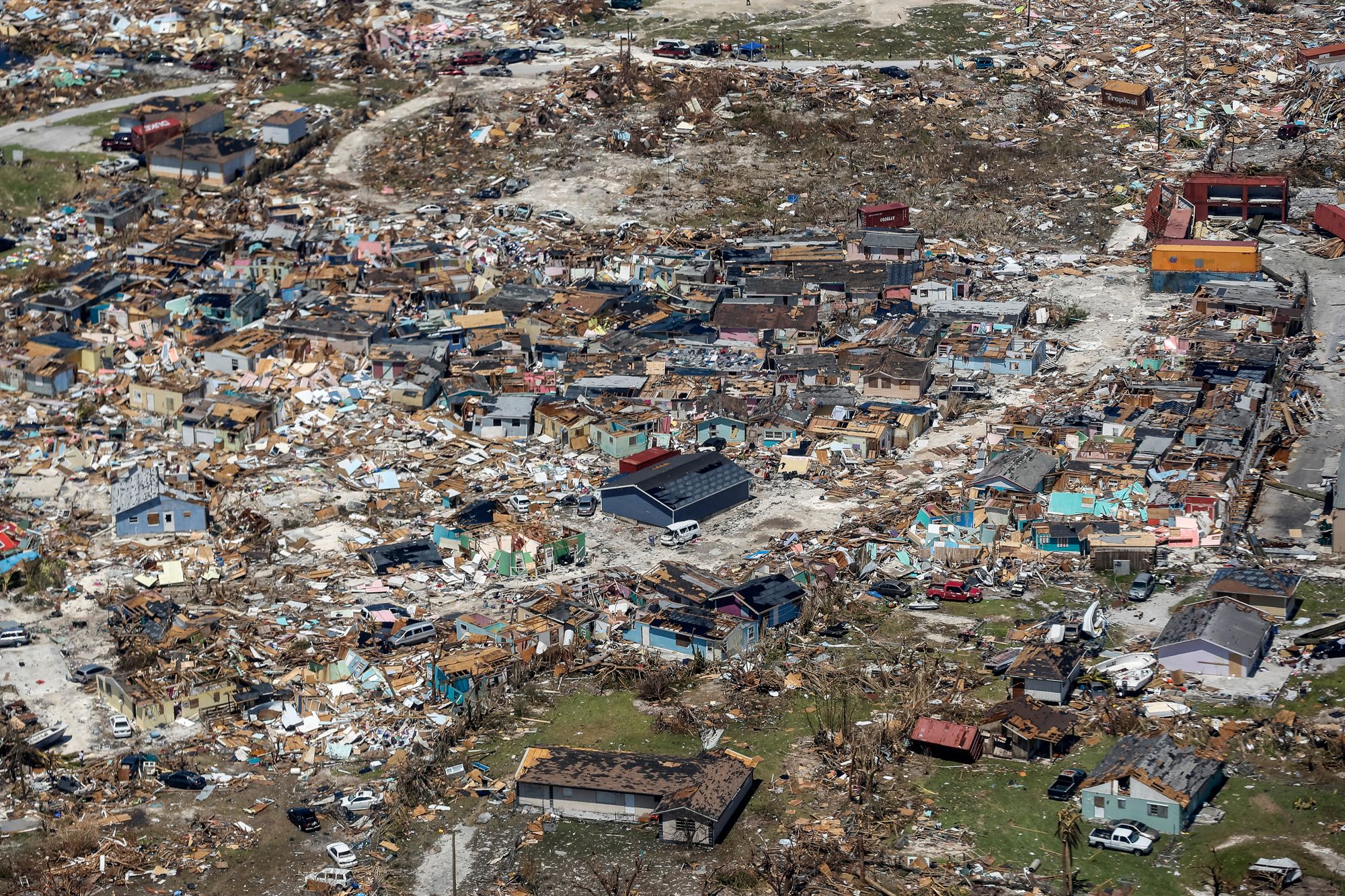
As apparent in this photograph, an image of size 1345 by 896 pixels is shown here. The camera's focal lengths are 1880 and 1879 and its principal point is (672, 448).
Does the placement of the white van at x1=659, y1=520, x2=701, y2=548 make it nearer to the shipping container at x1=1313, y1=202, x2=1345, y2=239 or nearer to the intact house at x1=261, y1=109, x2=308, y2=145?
the shipping container at x1=1313, y1=202, x2=1345, y2=239

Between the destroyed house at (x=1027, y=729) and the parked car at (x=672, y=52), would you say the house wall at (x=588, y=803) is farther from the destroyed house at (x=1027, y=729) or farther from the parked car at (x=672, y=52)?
the parked car at (x=672, y=52)

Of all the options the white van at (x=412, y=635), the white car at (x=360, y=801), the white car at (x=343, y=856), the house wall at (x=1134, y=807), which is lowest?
the white van at (x=412, y=635)

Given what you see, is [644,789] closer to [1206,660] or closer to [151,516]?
[1206,660]

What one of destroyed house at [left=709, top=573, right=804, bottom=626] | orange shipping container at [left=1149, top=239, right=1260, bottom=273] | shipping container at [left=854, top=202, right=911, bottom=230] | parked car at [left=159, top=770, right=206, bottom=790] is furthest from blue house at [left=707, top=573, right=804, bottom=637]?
shipping container at [left=854, top=202, right=911, bottom=230]

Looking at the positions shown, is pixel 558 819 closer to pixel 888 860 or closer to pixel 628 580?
pixel 888 860

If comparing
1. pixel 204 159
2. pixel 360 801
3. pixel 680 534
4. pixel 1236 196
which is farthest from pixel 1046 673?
pixel 204 159

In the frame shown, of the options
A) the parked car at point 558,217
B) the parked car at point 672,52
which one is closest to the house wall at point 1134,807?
the parked car at point 558,217
